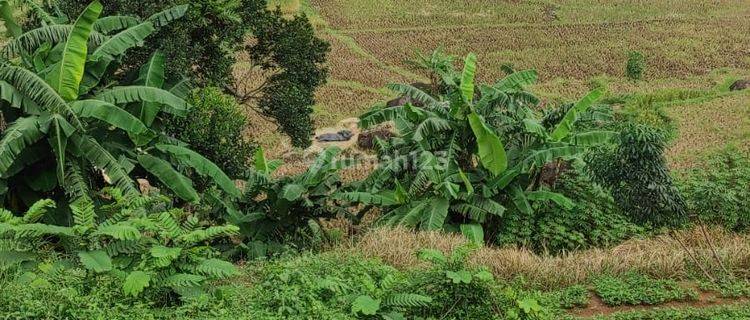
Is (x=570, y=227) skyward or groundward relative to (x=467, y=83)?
groundward

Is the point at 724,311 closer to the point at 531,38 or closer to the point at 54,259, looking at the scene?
the point at 54,259

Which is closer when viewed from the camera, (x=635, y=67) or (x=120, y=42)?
(x=120, y=42)

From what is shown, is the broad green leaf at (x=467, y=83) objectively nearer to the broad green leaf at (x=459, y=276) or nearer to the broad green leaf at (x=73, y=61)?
the broad green leaf at (x=459, y=276)

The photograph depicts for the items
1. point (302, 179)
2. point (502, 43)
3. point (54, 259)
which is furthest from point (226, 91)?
point (502, 43)

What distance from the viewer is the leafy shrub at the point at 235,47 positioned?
1289 centimetres

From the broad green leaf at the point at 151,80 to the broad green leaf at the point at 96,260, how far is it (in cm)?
360

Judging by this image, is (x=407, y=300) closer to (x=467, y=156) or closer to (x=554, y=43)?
(x=467, y=156)

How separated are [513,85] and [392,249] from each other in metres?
5.29

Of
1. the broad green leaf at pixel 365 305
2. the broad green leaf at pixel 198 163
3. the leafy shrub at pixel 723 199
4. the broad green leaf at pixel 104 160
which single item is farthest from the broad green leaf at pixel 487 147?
the broad green leaf at pixel 365 305

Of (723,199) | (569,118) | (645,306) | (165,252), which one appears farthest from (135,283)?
(723,199)

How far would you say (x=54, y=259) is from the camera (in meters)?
8.00

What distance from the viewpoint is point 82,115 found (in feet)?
29.9

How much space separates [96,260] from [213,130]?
5554 mm

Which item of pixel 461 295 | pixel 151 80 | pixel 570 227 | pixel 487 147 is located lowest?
pixel 570 227
